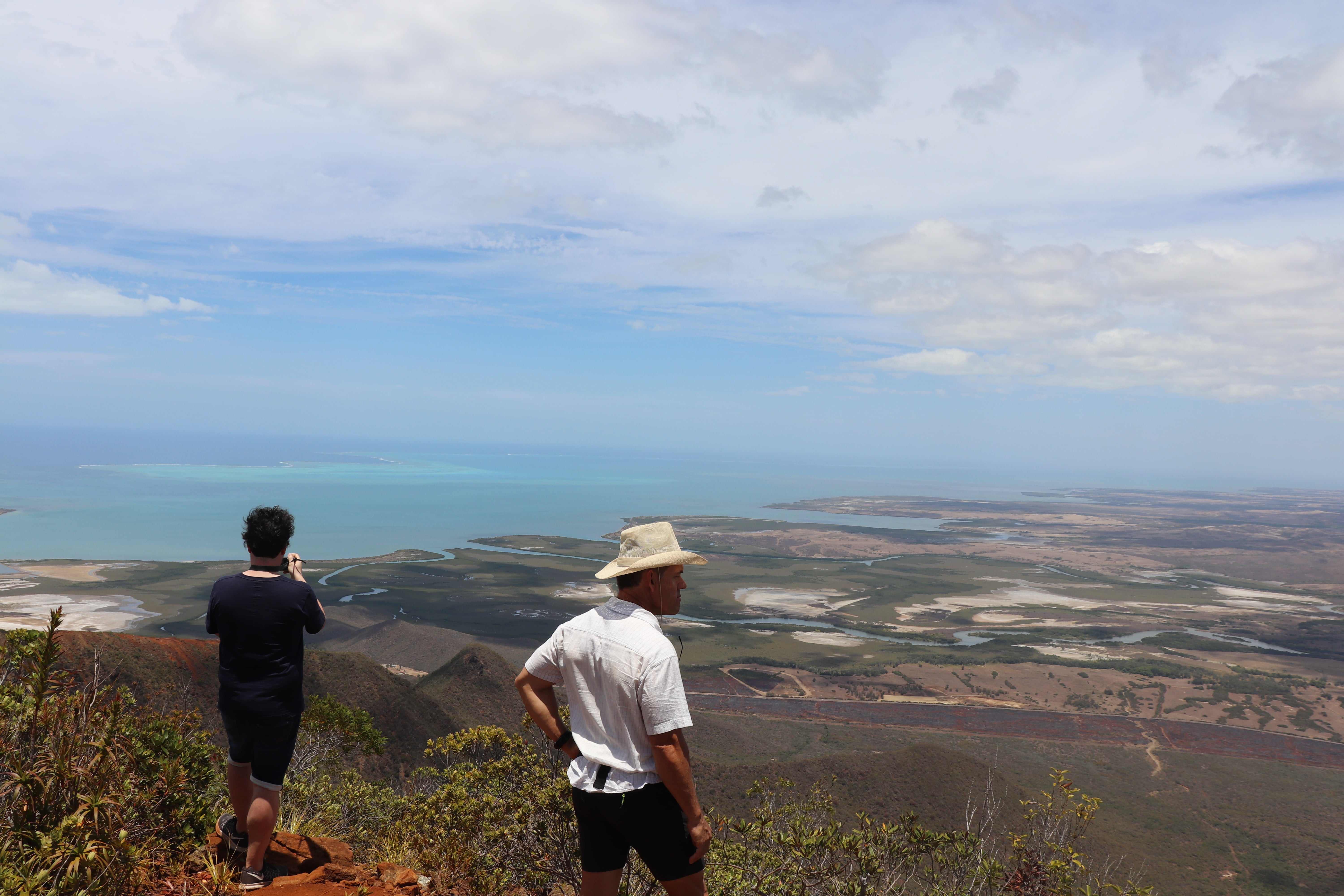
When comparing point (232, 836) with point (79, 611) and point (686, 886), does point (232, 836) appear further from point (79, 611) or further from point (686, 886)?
point (79, 611)

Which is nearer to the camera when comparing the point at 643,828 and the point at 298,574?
the point at 643,828

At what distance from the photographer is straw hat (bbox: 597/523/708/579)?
2.94 metres

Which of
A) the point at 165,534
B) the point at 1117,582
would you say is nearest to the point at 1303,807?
the point at 1117,582

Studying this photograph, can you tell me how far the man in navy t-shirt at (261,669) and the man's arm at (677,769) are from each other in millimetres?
1955

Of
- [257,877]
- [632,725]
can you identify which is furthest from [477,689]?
[632,725]

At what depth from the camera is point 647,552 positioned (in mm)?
3004

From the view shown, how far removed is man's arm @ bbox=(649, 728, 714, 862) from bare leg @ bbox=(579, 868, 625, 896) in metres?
0.43

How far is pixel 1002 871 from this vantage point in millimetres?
6621

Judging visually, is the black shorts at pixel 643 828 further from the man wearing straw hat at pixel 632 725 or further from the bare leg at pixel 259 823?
the bare leg at pixel 259 823

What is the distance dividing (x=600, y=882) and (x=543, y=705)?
71cm

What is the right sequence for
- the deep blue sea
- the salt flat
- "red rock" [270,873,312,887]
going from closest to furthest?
"red rock" [270,873,312,887] → the salt flat → the deep blue sea

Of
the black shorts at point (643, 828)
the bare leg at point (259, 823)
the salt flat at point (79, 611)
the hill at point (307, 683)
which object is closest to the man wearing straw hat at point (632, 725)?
the black shorts at point (643, 828)

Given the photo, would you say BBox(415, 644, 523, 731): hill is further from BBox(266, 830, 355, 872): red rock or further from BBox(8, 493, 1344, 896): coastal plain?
BBox(266, 830, 355, 872): red rock

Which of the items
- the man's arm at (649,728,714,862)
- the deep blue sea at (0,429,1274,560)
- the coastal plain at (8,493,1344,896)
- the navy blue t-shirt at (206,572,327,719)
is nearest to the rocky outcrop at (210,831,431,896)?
the navy blue t-shirt at (206,572,327,719)
